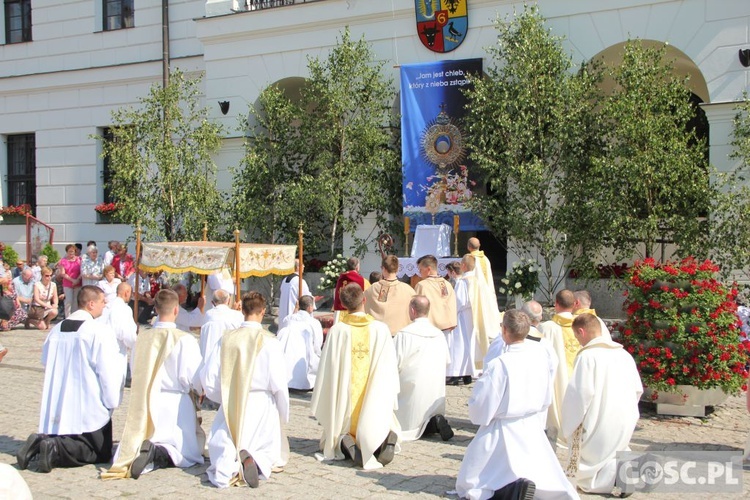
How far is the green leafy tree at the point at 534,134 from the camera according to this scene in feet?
49.0

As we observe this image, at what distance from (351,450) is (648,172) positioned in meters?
8.18

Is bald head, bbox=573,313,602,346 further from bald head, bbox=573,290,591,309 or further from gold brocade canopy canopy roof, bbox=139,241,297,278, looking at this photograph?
gold brocade canopy canopy roof, bbox=139,241,297,278

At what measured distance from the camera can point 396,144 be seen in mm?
17562

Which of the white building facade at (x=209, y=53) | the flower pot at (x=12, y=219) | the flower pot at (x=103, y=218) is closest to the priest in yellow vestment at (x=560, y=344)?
the white building facade at (x=209, y=53)

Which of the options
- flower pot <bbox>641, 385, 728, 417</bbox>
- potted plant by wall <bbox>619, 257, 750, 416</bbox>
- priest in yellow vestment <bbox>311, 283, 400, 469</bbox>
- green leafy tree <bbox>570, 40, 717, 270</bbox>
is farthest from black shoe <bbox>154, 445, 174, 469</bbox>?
green leafy tree <bbox>570, 40, 717, 270</bbox>

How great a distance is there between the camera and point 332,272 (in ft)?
53.1

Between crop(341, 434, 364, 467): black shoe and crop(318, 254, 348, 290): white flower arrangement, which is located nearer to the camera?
crop(341, 434, 364, 467): black shoe

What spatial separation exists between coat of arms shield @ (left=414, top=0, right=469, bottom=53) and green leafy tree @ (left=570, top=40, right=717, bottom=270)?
11.4 ft

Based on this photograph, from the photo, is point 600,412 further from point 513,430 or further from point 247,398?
point 247,398

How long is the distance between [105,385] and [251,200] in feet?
35.2

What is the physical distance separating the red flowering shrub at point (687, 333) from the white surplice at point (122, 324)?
5.29m

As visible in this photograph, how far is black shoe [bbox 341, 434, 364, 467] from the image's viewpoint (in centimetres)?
738

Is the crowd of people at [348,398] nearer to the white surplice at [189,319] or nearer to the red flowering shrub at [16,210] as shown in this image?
the white surplice at [189,319]

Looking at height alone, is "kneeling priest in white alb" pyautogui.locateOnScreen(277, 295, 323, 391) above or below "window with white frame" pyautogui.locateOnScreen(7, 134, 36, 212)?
below
